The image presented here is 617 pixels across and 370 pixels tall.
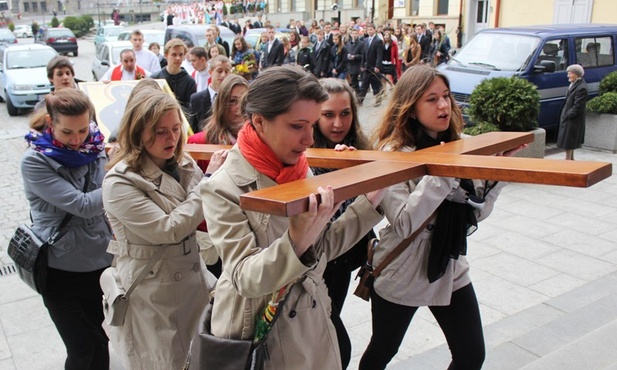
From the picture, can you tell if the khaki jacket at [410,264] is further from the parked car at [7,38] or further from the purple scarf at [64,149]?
the parked car at [7,38]

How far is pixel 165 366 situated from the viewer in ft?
8.93

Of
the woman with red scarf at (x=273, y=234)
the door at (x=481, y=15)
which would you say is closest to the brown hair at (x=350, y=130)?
the woman with red scarf at (x=273, y=234)

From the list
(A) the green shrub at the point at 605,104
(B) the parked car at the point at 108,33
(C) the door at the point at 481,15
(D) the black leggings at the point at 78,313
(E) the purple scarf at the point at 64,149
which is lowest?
(D) the black leggings at the point at 78,313

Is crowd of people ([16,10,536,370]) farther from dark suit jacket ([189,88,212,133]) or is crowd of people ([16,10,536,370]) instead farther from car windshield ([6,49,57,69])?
car windshield ([6,49,57,69])

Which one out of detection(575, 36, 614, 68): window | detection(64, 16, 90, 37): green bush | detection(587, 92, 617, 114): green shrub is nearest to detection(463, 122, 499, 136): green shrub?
detection(587, 92, 617, 114): green shrub

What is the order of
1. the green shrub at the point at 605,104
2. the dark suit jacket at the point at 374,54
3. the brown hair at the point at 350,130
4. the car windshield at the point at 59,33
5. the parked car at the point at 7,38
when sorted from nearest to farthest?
1. the brown hair at the point at 350,130
2. the green shrub at the point at 605,104
3. the dark suit jacket at the point at 374,54
4. the parked car at the point at 7,38
5. the car windshield at the point at 59,33

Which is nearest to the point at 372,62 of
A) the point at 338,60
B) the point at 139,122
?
the point at 338,60

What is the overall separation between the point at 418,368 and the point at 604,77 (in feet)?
28.7

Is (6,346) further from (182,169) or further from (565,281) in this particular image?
(565,281)

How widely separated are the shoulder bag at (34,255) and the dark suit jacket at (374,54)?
506 inches

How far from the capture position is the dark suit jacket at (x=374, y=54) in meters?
15.1

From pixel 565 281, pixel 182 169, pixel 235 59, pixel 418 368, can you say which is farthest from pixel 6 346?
pixel 235 59

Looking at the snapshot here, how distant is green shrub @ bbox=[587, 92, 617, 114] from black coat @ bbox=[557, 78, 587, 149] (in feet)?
2.95

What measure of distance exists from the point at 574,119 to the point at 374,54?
7.03 m
